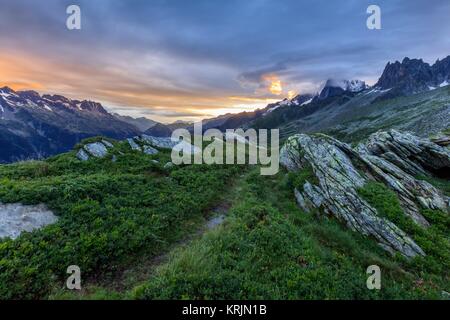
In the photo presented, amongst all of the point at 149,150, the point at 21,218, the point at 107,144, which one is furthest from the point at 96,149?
the point at 21,218

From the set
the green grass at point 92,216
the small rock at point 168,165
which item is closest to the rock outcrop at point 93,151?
the green grass at point 92,216

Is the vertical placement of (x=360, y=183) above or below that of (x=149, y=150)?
below

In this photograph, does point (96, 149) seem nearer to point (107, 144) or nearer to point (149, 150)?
point (107, 144)

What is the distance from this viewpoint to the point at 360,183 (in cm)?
1947

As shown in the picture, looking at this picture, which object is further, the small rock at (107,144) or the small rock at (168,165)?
the small rock at (107,144)

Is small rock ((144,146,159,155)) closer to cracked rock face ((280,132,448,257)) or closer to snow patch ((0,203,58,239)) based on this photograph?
cracked rock face ((280,132,448,257))

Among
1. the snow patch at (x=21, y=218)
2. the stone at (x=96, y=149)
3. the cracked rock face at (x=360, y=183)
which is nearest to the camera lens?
the snow patch at (x=21, y=218)

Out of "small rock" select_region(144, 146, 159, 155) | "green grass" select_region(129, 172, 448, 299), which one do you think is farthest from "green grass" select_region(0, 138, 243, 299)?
"small rock" select_region(144, 146, 159, 155)

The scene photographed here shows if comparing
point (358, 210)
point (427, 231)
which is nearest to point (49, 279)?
point (358, 210)

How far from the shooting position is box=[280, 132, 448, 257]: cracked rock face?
15.4 meters

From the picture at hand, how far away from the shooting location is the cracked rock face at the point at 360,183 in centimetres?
1542

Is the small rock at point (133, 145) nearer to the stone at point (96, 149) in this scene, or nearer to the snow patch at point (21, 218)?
the stone at point (96, 149)

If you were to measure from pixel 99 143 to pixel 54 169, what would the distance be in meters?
7.99
